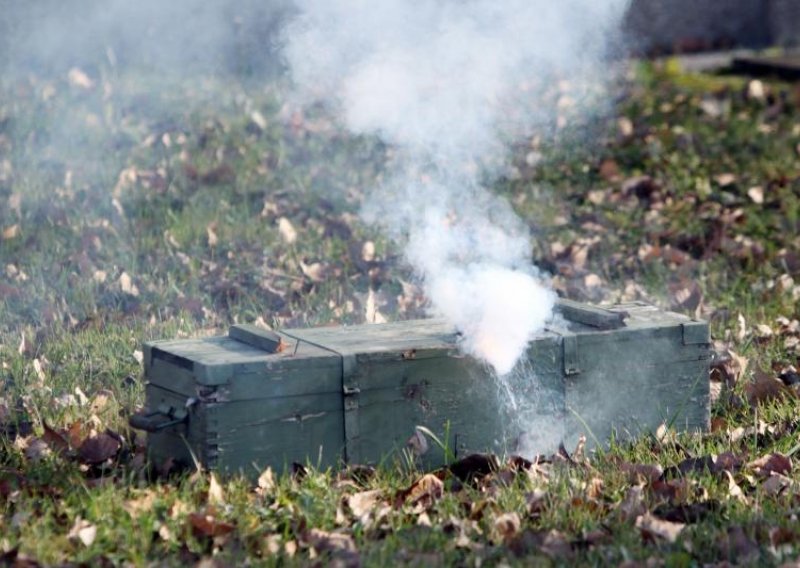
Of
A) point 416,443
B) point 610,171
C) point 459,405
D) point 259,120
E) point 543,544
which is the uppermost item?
point 259,120

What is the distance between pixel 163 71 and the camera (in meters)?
9.92

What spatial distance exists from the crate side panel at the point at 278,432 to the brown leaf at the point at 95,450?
44 cm

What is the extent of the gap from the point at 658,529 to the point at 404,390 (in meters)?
0.92

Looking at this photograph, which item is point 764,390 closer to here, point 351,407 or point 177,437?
point 351,407

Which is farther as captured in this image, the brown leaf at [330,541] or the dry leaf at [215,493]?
the dry leaf at [215,493]

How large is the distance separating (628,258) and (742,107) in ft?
10.7

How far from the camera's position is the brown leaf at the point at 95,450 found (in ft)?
13.7

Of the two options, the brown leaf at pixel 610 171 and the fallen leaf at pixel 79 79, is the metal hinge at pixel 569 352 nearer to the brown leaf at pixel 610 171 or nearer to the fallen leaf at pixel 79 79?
the brown leaf at pixel 610 171

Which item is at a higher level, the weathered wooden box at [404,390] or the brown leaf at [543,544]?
the weathered wooden box at [404,390]

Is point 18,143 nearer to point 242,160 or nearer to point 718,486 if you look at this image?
point 242,160

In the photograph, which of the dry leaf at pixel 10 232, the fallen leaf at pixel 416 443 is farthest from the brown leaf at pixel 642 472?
the dry leaf at pixel 10 232

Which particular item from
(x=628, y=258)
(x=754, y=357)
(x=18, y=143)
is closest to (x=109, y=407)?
(x=754, y=357)

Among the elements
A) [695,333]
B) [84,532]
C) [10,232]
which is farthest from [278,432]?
[10,232]

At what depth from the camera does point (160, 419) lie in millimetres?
4086
